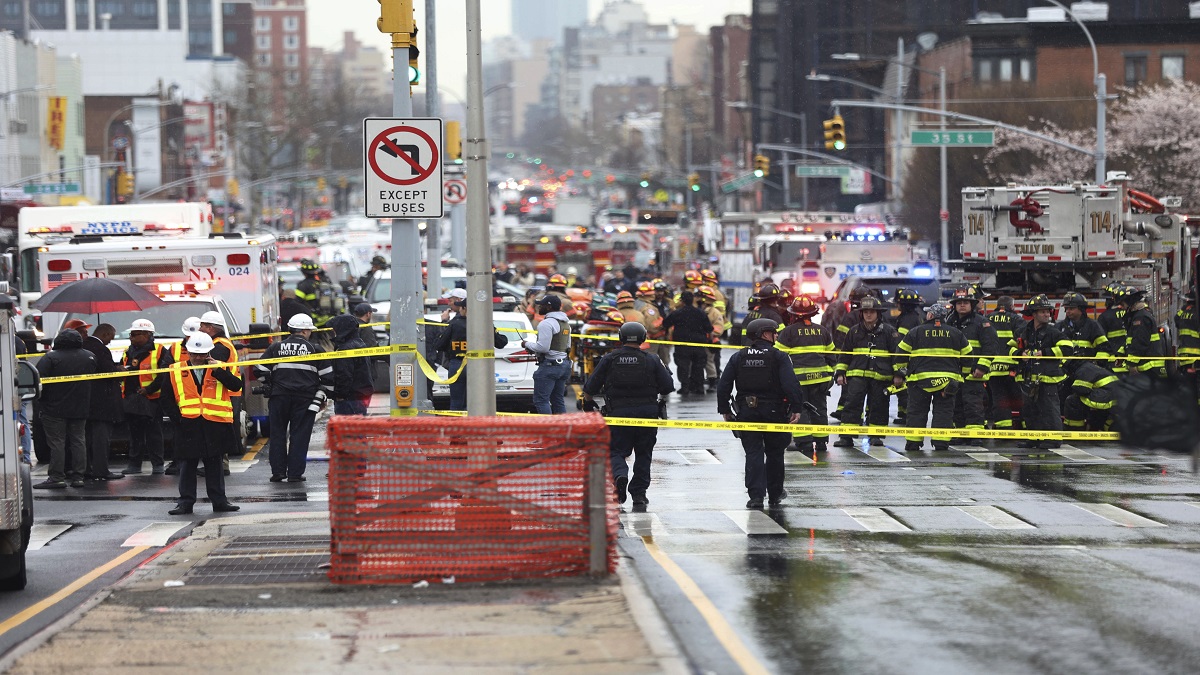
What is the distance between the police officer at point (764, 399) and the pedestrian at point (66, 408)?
6.49 metres

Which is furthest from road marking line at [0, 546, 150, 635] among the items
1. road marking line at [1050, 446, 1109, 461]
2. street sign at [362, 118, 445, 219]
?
road marking line at [1050, 446, 1109, 461]

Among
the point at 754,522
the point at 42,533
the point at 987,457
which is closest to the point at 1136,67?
the point at 987,457

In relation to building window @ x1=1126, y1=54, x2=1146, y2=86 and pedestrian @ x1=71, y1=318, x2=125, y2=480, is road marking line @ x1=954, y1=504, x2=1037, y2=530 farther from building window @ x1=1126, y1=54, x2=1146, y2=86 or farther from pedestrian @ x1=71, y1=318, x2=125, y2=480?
building window @ x1=1126, y1=54, x2=1146, y2=86

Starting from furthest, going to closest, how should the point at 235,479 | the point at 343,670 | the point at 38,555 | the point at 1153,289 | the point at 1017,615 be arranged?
the point at 1153,289
the point at 235,479
the point at 38,555
the point at 1017,615
the point at 343,670

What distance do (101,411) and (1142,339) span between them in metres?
11.5

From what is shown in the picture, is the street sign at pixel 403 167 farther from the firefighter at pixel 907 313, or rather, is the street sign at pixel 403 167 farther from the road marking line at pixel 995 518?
the firefighter at pixel 907 313

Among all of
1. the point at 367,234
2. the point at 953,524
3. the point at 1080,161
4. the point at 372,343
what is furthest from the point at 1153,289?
the point at 367,234

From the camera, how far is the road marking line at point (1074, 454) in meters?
17.3

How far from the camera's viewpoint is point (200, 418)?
13922 mm

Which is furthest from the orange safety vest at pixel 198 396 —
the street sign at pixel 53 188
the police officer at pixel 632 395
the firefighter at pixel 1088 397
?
the street sign at pixel 53 188

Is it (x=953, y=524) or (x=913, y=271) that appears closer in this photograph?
(x=953, y=524)

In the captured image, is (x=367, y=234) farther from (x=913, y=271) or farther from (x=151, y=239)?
(x=151, y=239)

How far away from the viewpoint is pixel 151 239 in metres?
21.6

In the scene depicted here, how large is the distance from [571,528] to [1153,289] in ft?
56.6
